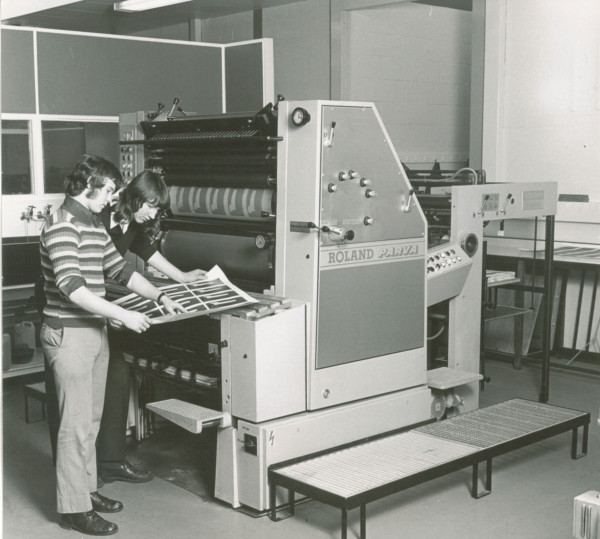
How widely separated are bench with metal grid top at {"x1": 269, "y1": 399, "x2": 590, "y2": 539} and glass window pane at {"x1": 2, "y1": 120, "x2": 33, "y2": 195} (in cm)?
298

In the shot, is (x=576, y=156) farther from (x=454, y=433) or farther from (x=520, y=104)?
(x=454, y=433)

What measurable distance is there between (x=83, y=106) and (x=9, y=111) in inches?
23.3

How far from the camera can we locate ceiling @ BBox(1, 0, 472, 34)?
7875mm

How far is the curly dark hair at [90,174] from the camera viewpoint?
2.88 metres

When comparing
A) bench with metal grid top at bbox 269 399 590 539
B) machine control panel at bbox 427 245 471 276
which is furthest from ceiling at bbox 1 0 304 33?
bench with metal grid top at bbox 269 399 590 539

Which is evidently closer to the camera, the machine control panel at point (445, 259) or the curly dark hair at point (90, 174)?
the curly dark hair at point (90, 174)

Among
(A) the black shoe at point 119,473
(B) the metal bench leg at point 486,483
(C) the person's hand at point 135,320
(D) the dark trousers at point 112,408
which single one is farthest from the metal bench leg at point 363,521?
(D) the dark trousers at point 112,408

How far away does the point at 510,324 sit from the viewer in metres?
5.88

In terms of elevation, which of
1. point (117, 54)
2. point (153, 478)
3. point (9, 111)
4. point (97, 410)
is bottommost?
point (153, 478)

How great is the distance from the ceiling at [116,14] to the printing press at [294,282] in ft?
14.5

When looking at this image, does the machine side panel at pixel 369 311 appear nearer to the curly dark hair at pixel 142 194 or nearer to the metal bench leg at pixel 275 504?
the metal bench leg at pixel 275 504

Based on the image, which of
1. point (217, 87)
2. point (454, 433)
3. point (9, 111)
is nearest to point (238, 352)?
point (454, 433)

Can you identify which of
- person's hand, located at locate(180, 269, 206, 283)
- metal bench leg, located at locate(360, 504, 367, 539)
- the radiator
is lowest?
metal bench leg, located at locate(360, 504, 367, 539)

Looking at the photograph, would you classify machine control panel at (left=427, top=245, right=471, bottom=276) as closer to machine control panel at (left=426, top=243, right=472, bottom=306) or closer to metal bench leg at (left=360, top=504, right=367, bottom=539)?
machine control panel at (left=426, top=243, right=472, bottom=306)
